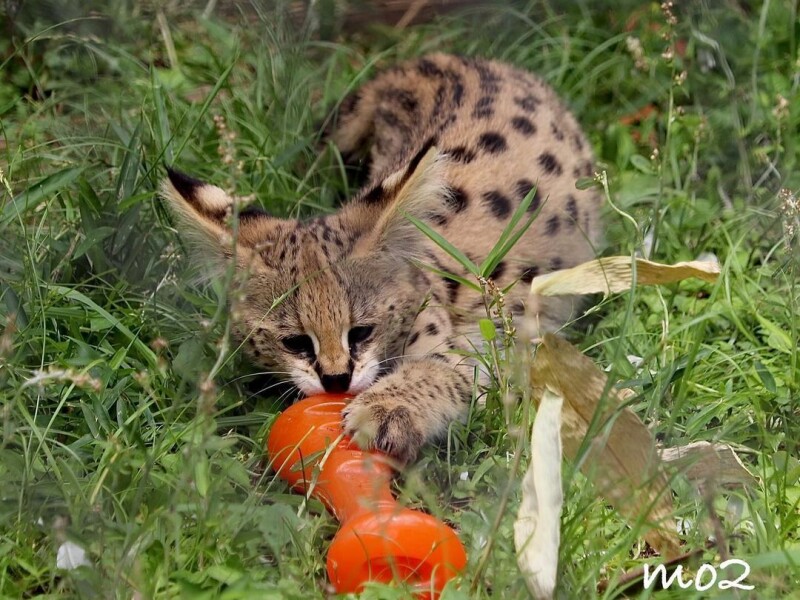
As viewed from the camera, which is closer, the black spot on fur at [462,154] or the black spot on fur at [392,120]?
the black spot on fur at [462,154]

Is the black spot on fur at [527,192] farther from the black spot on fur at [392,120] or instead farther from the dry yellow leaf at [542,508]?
the dry yellow leaf at [542,508]

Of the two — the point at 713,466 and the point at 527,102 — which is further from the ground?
the point at 527,102

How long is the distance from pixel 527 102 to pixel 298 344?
60.7 inches

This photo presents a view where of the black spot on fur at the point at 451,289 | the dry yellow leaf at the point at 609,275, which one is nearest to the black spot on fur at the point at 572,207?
the black spot on fur at the point at 451,289

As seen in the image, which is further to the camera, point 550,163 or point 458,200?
point 550,163

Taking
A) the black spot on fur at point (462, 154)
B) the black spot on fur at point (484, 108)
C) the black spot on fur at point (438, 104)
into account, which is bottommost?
the black spot on fur at point (462, 154)

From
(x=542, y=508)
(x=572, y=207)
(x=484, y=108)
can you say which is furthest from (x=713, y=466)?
(x=484, y=108)

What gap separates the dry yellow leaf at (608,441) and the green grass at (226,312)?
0.27 ft

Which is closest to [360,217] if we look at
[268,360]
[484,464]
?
[268,360]

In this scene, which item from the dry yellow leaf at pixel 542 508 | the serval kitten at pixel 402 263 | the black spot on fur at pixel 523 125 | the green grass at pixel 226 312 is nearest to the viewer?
the dry yellow leaf at pixel 542 508

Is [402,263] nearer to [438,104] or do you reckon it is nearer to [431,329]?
[431,329]

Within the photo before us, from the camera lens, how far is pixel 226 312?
11.4 ft

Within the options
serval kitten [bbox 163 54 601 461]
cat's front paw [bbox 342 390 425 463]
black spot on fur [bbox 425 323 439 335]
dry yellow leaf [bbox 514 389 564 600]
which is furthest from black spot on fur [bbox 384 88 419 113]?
dry yellow leaf [bbox 514 389 564 600]

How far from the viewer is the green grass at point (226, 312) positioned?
2.76 metres
